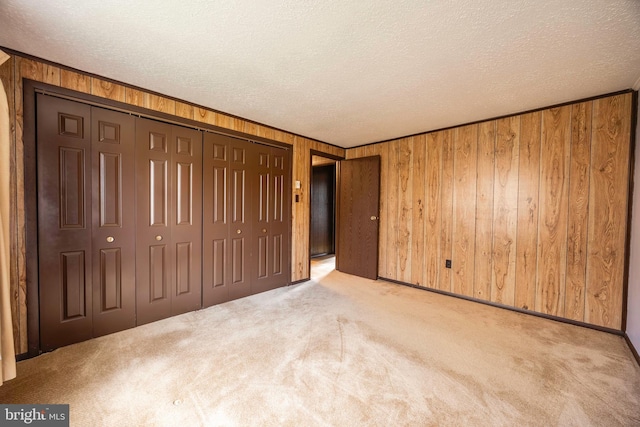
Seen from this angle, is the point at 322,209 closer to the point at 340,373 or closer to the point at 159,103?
the point at 159,103

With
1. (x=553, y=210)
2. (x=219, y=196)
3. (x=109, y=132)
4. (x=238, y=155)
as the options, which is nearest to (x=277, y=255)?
(x=219, y=196)

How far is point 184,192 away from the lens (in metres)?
2.82

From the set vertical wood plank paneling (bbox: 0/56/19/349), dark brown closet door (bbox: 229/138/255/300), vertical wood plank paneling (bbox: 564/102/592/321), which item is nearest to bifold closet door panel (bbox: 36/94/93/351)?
vertical wood plank paneling (bbox: 0/56/19/349)

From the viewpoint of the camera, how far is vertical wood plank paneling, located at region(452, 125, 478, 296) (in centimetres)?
342

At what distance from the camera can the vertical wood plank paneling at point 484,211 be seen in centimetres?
327

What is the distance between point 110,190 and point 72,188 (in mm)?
253

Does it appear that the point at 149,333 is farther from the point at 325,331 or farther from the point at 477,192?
the point at 477,192

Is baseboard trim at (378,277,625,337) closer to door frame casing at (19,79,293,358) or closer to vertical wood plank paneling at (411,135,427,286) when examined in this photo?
vertical wood plank paneling at (411,135,427,286)

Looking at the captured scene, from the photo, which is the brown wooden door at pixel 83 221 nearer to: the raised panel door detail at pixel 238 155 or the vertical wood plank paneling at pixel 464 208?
the raised panel door detail at pixel 238 155

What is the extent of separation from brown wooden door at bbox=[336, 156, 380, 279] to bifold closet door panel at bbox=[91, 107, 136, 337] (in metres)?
3.33

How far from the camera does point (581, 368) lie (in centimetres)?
196

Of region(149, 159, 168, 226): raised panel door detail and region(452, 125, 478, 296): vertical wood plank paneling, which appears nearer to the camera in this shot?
region(149, 159, 168, 226): raised panel door detail

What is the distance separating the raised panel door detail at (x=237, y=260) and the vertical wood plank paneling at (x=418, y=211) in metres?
2.62

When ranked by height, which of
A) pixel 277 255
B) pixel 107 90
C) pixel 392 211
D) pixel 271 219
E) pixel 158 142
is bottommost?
pixel 277 255
